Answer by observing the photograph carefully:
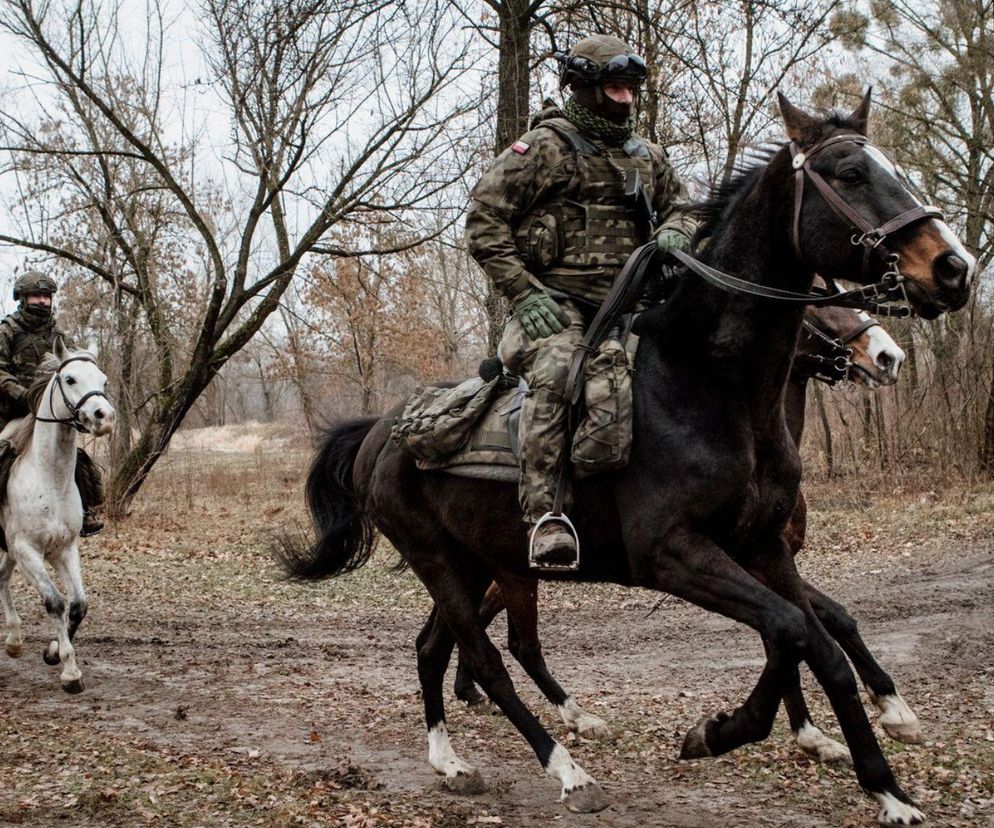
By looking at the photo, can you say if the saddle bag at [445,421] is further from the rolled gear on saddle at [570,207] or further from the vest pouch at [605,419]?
the vest pouch at [605,419]

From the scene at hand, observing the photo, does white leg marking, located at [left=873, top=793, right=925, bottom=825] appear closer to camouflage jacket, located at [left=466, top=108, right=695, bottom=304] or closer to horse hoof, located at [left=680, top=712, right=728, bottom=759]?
horse hoof, located at [left=680, top=712, right=728, bottom=759]

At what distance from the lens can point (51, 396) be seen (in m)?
9.08

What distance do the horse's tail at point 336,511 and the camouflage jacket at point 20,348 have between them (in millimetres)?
3820

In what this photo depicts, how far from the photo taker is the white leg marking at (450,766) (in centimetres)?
577

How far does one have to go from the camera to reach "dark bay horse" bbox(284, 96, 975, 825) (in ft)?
14.3

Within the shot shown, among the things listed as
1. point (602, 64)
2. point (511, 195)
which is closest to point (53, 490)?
point (511, 195)

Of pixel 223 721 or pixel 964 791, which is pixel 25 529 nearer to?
pixel 223 721

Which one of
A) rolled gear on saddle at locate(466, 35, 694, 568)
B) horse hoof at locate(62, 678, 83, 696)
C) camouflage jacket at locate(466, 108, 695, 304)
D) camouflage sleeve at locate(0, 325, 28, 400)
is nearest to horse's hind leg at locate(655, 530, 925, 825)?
rolled gear on saddle at locate(466, 35, 694, 568)

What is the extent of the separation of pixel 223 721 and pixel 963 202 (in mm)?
17231

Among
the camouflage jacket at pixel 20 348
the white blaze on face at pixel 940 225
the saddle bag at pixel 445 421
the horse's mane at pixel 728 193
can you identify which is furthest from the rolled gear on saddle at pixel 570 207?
the camouflage jacket at pixel 20 348

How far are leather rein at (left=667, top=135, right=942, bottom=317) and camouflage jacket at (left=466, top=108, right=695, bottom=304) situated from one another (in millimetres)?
737

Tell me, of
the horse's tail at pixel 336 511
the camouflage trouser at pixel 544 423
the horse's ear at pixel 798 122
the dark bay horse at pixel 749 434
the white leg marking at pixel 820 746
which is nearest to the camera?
the dark bay horse at pixel 749 434

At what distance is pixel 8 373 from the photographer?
32.4ft

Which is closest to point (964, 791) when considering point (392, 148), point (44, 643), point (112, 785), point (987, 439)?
point (112, 785)
